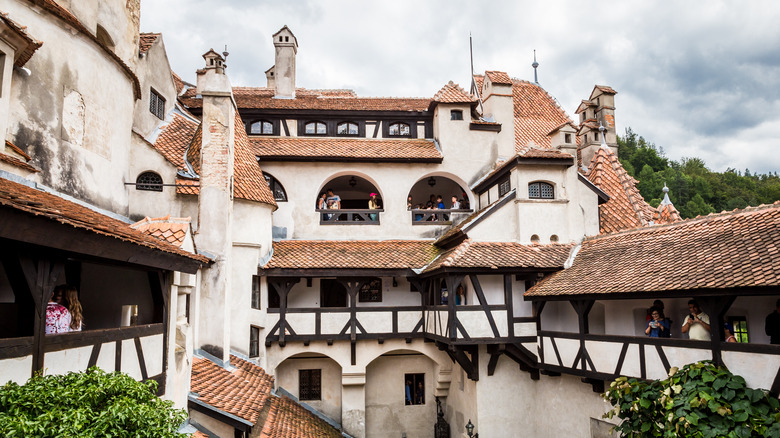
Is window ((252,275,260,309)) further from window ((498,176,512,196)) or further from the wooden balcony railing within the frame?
window ((498,176,512,196))

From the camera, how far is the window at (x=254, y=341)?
17.0 m

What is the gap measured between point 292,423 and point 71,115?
9438 mm

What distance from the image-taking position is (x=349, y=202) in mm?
23469

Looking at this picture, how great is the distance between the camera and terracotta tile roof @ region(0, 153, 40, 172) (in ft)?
24.9

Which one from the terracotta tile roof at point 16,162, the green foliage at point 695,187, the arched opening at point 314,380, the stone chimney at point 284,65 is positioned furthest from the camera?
the green foliage at point 695,187

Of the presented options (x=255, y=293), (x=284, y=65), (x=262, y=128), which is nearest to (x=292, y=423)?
(x=255, y=293)

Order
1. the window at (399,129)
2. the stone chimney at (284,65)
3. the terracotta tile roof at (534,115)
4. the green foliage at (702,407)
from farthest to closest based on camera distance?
the terracotta tile roof at (534,115), the stone chimney at (284,65), the window at (399,129), the green foliage at (702,407)

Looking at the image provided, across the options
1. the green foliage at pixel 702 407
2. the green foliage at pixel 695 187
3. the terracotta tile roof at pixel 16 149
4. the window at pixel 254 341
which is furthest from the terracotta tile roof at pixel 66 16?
the green foliage at pixel 695 187

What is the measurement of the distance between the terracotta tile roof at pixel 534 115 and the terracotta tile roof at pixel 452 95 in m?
3.55

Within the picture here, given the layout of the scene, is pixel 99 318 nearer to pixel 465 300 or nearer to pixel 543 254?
pixel 465 300

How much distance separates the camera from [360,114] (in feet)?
68.6

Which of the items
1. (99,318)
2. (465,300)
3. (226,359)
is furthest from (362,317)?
(99,318)

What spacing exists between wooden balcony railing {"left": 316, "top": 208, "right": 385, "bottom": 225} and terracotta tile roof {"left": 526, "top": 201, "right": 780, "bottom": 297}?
6742mm

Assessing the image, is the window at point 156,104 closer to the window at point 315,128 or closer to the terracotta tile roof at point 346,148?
the terracotta tile roof at point 346,148
